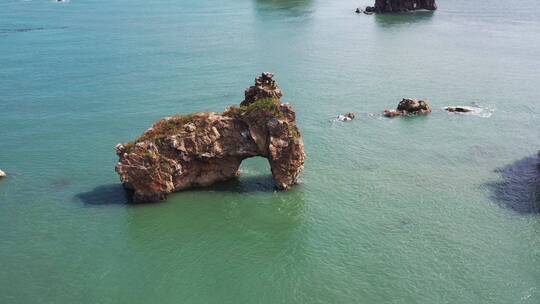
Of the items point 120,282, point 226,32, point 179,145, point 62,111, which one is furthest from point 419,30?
point 120,282

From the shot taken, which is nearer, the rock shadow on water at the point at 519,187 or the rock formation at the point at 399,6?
the rock shadow on water at the point at 519,187

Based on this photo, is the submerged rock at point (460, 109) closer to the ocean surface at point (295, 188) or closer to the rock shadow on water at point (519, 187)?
the ocean surface at point (295, 188)

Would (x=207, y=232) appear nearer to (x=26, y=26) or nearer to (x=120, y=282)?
(x=120, y=282)

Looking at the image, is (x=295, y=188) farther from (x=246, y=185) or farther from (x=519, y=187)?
(x=519, y=187)

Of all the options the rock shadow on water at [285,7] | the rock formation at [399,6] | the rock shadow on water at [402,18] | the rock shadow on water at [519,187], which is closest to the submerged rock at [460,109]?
the rock shadow on water at [519,187]

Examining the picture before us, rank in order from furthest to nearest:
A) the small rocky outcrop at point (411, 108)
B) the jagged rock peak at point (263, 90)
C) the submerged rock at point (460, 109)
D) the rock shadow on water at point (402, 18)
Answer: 1. the rock shadow on water at point (402, 18)
2. the submerged rock at point (460, 109)
3. the small rocky outcrop at point (411, 108)
4. the jagged rock peak at point (263, 90)

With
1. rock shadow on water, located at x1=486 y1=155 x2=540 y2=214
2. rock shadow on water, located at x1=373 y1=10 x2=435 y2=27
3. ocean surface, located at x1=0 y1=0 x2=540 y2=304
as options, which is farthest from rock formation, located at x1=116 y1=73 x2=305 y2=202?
rock shadow on water, located at x1=373 y1=10 x2=435 y2=27

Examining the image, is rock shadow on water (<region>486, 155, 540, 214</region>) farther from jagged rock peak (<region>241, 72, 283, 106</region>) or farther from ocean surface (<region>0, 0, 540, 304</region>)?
jagged rock peak (<region>241, 72, 283, 106</region>)
